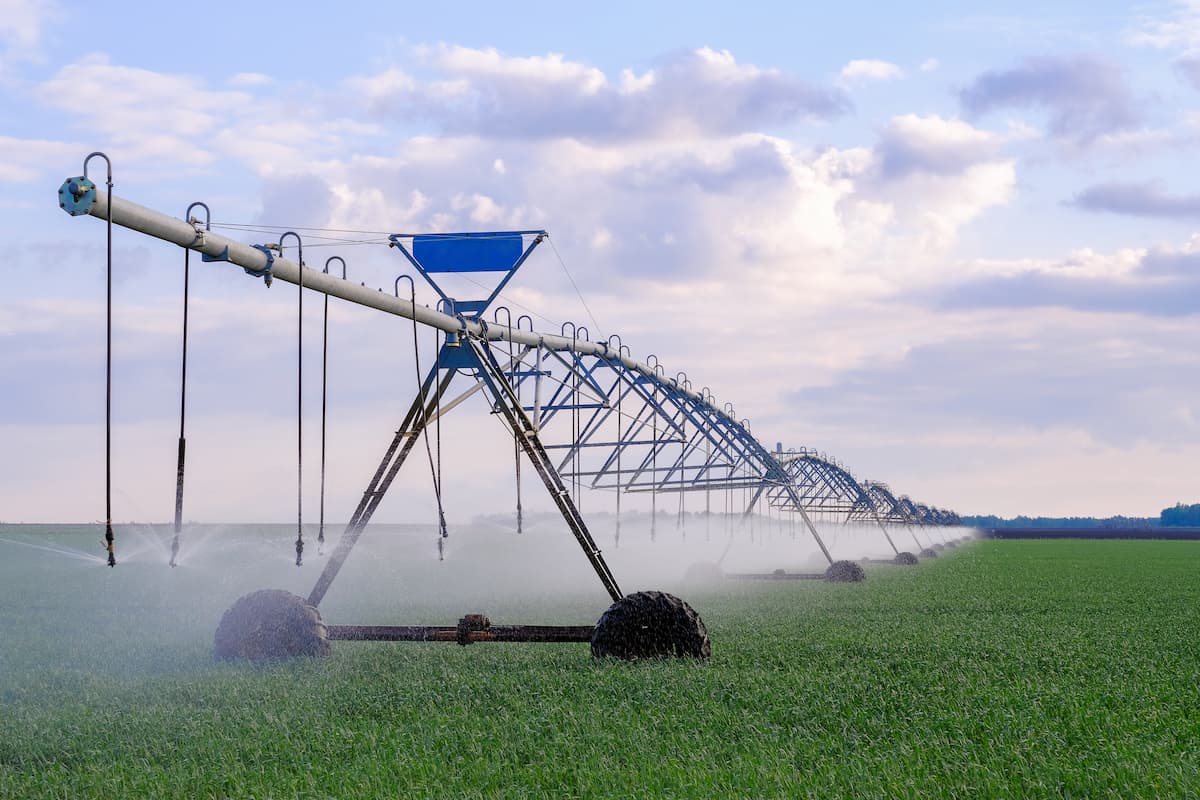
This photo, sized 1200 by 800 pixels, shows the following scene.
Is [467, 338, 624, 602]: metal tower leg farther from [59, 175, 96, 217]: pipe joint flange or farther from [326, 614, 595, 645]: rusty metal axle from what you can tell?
[59, 175, 96, 217]: pipe joint flange

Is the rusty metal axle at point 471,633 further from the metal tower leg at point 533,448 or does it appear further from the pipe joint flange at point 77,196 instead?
the pipe joint flange at point 77,196

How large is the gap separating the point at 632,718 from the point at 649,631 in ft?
11.2

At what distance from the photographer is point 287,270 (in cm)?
1161

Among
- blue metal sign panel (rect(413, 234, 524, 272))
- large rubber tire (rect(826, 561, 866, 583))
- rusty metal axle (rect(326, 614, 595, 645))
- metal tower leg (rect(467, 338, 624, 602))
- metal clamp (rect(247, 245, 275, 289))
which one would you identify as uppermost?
blue metal sign panel (rect(413, 234, 524, 272))

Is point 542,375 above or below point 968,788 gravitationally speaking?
above

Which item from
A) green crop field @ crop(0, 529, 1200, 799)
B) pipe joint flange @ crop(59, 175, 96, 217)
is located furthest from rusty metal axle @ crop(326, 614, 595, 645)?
pipe joint flange @ crop(59, 175, 96, 217)

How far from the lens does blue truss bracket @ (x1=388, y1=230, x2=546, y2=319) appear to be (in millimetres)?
14922

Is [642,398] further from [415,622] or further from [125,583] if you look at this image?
[125,583]

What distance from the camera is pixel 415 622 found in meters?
19.1

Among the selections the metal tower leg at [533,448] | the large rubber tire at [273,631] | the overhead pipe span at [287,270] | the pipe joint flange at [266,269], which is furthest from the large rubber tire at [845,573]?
the pipe joint flange at [266,269]

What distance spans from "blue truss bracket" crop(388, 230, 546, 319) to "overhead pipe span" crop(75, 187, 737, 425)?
2.12 ft

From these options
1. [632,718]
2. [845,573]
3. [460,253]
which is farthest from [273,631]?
[845,573]

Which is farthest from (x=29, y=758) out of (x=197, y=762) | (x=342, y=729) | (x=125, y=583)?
(x=125, y=583)

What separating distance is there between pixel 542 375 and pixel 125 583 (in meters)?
22.0
